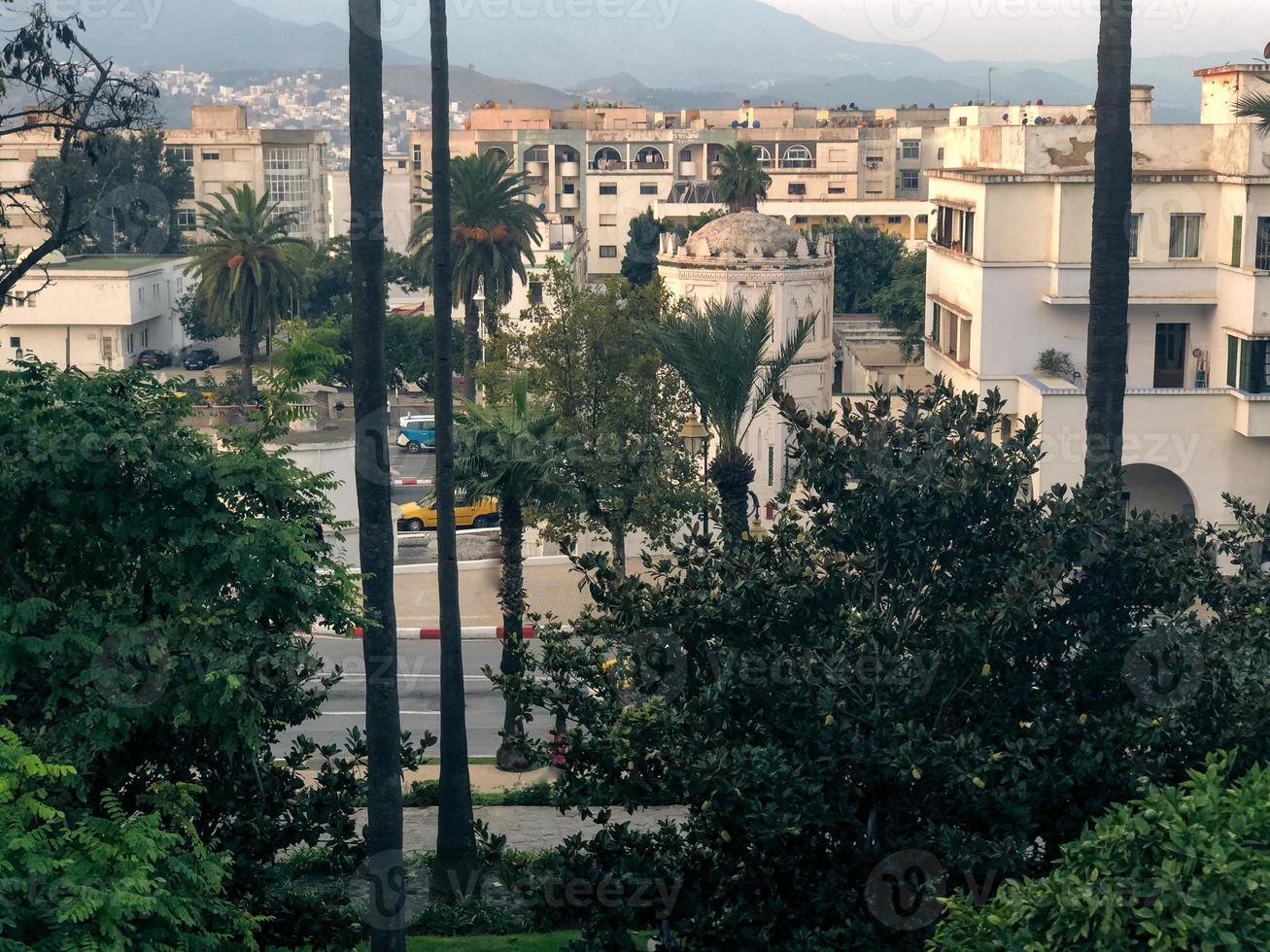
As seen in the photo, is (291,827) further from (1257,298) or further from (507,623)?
(1257,298)

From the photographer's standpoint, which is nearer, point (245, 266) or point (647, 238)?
point (245, 266)

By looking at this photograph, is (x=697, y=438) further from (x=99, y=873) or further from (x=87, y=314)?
(x=87, y=314)

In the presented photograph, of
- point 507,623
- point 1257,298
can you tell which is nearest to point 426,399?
point 1257,298

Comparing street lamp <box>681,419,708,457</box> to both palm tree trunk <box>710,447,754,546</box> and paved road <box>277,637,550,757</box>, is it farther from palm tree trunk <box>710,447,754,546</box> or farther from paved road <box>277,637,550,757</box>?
paved road <box>277,637,550,757</box>

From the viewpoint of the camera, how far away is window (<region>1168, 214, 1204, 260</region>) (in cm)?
3578

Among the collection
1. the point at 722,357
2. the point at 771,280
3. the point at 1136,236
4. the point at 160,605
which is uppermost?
the point at 1136,236

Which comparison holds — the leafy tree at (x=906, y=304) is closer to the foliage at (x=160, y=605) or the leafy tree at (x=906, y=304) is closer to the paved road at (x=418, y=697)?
the paved road at (x=418, y=697)

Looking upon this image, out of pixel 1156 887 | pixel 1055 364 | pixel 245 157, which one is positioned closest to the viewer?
pixel 1156 887

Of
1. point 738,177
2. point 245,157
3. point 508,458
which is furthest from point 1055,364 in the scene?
point 245,157

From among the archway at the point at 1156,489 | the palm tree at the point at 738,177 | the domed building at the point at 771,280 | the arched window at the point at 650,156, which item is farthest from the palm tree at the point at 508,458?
the arched window at the point at 650,156

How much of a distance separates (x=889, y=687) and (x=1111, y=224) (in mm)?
7878

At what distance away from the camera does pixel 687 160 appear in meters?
118

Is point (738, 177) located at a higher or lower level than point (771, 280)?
higher

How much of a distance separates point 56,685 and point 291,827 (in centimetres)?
235
